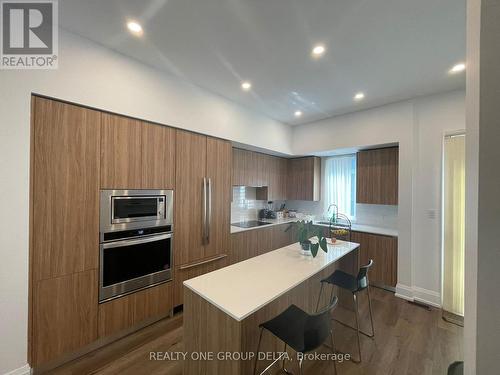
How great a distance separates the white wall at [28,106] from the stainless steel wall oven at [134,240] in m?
0.53

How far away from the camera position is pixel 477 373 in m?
0.50

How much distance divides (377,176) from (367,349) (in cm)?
258

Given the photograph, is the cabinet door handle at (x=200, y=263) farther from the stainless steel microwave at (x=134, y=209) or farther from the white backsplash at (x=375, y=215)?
the white backsplash at (x=375, y=215)

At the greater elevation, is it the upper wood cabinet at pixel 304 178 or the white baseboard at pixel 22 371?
the upper wood cabinet at pixel 304 178

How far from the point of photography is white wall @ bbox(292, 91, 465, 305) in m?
2.85

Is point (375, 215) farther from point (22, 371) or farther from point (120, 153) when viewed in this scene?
point (22, 371)

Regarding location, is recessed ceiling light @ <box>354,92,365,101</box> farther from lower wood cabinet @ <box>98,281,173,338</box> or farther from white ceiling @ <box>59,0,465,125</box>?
lower wood cabinet @ <box>98,281,173,338</box>

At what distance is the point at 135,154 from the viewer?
2.19 metres

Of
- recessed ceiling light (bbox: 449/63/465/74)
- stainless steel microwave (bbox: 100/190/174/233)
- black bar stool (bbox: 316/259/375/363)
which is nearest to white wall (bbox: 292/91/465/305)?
recessed ceiling light (bbox: 449/63/465/74)

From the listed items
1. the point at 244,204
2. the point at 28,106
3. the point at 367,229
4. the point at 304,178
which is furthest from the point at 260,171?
the point at 28,106

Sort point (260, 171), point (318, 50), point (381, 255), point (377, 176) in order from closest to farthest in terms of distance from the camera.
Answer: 1. point (318, 50)
2. point (381, 255)
3. point (377, 176)
4. point (260, 171)

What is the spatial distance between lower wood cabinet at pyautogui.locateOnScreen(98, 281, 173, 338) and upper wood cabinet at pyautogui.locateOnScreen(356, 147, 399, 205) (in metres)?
3.41

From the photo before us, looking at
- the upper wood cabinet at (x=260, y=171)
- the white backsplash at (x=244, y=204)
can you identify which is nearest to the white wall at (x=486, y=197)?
the upper wood cabinet at (x=260, y=171)

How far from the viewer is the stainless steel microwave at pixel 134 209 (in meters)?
2.01
